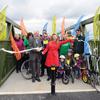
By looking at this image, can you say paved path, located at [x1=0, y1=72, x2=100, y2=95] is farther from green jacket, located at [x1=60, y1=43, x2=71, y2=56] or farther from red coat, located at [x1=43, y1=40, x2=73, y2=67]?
green jacket, located at [x1=60, y1=43, x2=71, y2=56]

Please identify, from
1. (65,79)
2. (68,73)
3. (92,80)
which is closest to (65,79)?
(65,79)

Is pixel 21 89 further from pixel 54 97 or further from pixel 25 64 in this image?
pixel 25 64

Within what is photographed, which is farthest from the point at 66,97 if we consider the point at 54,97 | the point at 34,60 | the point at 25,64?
the point at 25,64

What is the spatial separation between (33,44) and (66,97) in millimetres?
3393

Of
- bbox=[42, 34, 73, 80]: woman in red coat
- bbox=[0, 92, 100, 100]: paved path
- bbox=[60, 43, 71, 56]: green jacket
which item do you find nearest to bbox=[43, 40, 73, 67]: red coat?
bbox=[42, 34, 73, 80]: woman in red coat

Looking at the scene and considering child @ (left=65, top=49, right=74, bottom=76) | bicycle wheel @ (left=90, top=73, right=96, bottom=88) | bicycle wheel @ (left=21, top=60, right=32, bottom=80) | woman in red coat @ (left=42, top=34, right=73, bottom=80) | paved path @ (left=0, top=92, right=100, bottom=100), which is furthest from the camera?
bicycle wheel @ (left=21, top=60, right=32, bottom=80)

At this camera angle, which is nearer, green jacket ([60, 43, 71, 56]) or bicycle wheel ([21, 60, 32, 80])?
green jacket ([60, 43, 71, 56])

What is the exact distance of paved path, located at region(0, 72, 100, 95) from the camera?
1235 centimetres

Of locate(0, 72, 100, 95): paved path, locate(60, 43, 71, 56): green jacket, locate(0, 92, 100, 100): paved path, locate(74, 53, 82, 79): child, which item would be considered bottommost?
locate(0, 92, 100, 100): paved path

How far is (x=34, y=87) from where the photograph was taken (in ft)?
43.2

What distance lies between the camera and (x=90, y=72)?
1351cm

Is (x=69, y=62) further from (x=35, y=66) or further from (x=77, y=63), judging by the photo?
A: (x=35, y=66)

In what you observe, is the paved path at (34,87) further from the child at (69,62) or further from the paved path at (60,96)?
the child at (69,62)

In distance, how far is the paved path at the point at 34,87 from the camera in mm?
12355
